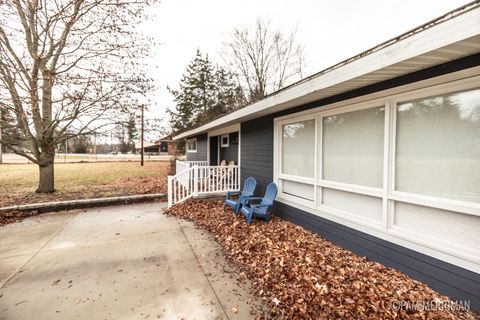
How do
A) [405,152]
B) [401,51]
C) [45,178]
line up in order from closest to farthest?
[401,51] → [405,152] → [45,178]

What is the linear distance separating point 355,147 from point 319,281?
6.45ft

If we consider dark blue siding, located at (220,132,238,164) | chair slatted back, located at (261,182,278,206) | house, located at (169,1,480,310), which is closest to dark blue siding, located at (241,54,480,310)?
house, located at (169,1,480,310)

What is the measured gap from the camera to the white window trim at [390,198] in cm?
211

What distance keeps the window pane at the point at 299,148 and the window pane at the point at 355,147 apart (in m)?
0.34

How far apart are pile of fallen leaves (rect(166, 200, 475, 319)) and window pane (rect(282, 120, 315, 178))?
126 centimetres

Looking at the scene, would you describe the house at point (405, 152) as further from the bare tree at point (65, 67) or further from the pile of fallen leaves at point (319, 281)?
the bare tree at point (65, 67)

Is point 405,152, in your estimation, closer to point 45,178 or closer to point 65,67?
point 65,67

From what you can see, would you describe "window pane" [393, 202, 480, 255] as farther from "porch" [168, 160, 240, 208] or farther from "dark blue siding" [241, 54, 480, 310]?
"porch" [168, 160, 240, 208]

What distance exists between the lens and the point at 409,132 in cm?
253

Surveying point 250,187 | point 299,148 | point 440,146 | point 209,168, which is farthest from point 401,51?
point 209,168

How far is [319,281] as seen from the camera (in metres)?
2.43

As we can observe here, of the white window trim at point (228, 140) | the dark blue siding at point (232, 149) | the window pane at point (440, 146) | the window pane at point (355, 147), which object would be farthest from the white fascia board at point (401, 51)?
the white window trim at point (228, 140)

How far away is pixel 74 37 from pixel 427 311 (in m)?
9.92

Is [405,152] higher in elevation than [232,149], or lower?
lower
